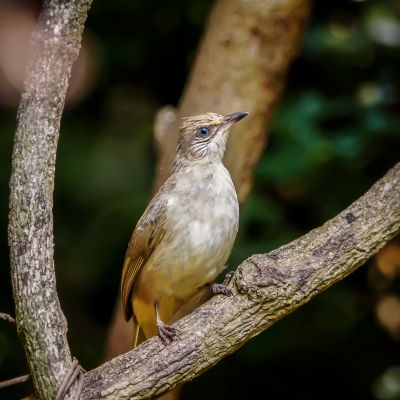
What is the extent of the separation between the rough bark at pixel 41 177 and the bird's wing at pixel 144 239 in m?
1.00

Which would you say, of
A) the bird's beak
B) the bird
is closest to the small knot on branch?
the bird

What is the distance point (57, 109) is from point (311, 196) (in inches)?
116

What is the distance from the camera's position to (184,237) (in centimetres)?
429

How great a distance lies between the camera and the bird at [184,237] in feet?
13.9

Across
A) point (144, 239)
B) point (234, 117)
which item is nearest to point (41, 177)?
point (144, 239)

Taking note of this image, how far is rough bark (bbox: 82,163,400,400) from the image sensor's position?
355 centimetres

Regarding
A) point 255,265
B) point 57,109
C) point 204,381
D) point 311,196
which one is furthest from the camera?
point 204,381

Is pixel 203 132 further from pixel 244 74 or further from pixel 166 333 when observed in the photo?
pixel 166 333

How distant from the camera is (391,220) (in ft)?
12.4

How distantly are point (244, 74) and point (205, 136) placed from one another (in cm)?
108

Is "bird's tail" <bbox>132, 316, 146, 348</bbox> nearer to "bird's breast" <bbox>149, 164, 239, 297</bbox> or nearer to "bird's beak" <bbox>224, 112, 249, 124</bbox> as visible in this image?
"bird's breast" <bbox>149, 164, 239, 297</bbox>

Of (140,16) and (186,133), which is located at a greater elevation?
(140,16)

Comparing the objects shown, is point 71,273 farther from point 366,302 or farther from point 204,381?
point 366,302

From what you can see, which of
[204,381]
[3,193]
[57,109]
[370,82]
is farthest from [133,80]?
[57,109]
